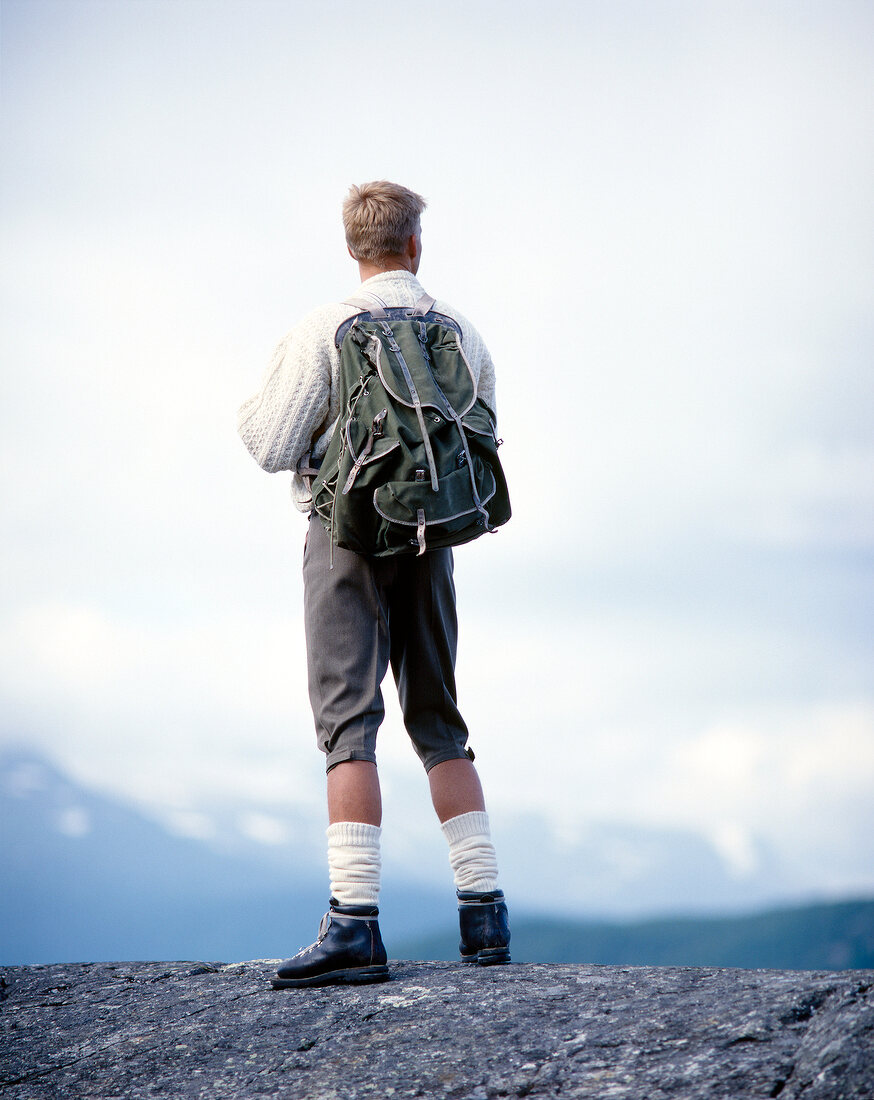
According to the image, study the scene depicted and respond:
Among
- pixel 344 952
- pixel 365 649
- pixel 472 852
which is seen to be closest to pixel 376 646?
pixel 365 649

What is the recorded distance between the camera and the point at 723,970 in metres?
3.11

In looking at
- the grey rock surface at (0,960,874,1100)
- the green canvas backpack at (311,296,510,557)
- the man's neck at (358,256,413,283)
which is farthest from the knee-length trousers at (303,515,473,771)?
the man's neck at (358,256,413,283)

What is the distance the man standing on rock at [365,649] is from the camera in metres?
3.28

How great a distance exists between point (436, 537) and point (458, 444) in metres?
0.30

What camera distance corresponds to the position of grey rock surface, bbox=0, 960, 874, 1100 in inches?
93.4

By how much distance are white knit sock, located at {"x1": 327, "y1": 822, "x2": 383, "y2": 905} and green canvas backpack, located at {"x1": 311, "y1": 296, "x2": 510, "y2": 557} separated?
2.86 ft

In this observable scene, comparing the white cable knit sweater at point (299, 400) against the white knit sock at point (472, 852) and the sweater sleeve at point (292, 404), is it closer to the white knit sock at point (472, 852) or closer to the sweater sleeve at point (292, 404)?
the sweater sleeve at point (292, 404)

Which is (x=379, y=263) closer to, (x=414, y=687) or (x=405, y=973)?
(x=414, y=687)

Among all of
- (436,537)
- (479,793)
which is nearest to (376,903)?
(479,793)

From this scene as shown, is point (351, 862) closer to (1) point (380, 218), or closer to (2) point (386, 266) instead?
(2) point (386, 266)

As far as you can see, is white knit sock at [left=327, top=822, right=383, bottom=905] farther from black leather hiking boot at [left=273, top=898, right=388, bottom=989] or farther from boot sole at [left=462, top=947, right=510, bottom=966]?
boot sole at [left=462, top=947, right=510, bottom=966]

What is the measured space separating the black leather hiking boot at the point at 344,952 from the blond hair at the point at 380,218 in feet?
7.16

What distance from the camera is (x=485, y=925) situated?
139 inches

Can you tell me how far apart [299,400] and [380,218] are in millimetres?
719
